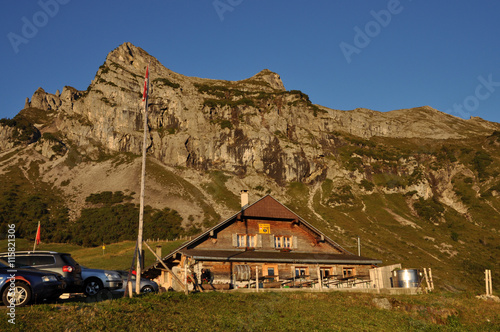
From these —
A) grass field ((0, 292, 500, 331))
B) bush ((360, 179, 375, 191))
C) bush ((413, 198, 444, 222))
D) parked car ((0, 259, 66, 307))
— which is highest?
bush ((360, 179, 375, 191))

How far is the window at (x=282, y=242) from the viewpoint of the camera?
37062 mm

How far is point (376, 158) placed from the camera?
17550 cm

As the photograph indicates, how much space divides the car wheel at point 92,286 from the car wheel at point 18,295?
6573mm

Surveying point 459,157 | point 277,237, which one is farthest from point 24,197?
point 459,157

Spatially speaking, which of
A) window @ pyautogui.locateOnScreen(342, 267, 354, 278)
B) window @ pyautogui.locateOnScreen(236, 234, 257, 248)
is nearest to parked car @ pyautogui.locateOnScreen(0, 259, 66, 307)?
window @ pyautogui.locateOnScreen(236, 234, 257, 248)

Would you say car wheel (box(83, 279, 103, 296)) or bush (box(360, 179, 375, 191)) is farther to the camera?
bush (box(360, 179, 375, 191))

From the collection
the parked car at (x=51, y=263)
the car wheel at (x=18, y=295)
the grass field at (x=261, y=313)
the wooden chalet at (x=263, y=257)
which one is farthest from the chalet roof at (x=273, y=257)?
the car wheel at (x=18, y=295)

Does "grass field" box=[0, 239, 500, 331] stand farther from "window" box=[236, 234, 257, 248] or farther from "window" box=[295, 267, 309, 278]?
"window" box=[236, 234, 257, 248]

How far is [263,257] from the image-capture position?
32.9 metres

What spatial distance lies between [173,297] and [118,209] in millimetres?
111273

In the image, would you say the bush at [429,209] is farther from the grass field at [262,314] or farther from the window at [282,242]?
the grass field at [262,314]

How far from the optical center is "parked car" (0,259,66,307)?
13.9 meters

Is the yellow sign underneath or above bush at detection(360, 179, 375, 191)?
underneath

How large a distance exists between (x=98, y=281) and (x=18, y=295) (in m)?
7.56
